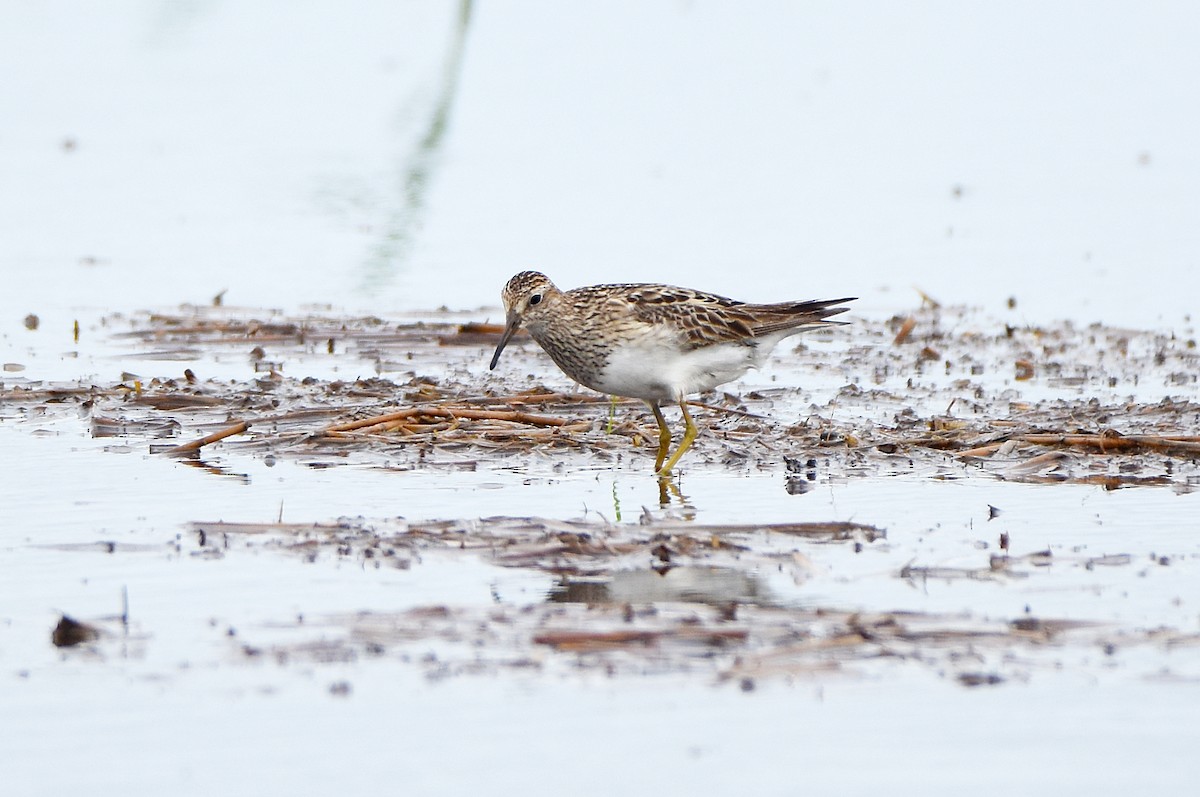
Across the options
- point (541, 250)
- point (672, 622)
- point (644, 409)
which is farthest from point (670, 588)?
point (541, 250)

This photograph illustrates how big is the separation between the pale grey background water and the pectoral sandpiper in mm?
683

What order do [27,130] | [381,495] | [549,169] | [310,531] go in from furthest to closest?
[27,130]
[549,169]
[381,495]
[310,531]

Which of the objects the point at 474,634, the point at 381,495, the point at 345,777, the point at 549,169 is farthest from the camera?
the point at 549,169

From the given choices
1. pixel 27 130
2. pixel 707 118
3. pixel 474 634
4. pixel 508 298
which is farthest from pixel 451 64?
pixel 474 634

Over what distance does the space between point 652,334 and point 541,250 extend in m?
7.08

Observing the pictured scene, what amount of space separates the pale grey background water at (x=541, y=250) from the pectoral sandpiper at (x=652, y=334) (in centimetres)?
68

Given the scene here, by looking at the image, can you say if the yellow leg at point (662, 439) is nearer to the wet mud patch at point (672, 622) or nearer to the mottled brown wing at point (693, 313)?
the mottled brown wing at point (693, 313)

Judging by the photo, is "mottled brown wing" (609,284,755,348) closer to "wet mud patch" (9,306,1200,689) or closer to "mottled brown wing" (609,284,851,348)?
"mottled brown wing" (609,284,851,348)

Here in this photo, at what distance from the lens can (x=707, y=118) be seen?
23812mm

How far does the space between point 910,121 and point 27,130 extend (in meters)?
11.1

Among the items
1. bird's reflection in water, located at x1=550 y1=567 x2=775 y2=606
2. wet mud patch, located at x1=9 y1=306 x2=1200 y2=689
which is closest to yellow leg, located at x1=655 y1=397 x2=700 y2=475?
wet mud patch, located at x1=9 y1=306 x2=1200 y2=689

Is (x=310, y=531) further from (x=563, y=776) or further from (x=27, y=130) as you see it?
(x=27, y=130)

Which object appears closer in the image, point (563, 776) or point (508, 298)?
point (563, 776)

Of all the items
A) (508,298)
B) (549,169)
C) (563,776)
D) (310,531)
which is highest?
(549,169)
